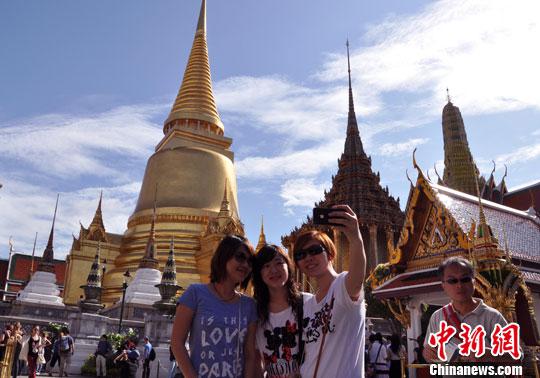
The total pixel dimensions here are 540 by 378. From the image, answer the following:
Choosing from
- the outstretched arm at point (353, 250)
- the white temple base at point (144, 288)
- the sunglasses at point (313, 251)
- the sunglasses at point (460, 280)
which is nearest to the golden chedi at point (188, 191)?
the white temple base at point (144, 288)

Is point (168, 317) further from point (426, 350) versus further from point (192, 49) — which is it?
point (192, 49)

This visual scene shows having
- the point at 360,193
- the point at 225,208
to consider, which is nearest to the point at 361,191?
the point at 360,193


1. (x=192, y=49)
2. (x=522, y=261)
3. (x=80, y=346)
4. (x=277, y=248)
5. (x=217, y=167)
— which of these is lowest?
(x=80, y=346)

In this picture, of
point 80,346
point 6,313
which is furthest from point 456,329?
point 6,313

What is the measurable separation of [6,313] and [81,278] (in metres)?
6.28

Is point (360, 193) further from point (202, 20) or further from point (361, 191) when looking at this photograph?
point (202, 20)

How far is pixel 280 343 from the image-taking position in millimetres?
2521

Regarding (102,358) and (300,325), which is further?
(102,358)

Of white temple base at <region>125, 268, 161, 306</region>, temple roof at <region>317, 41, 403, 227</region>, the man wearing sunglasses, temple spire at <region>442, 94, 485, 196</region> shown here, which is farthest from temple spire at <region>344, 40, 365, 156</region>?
the man wearing sunglasses

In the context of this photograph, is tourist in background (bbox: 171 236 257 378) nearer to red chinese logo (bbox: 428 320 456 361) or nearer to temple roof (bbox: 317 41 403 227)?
red chinese logo (bbox: 428 320 456 361)

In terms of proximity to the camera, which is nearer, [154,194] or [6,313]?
[6,313]

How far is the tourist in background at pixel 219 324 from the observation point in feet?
7.95

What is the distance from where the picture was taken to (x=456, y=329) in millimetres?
2541

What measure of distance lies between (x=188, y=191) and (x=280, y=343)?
2767cm
